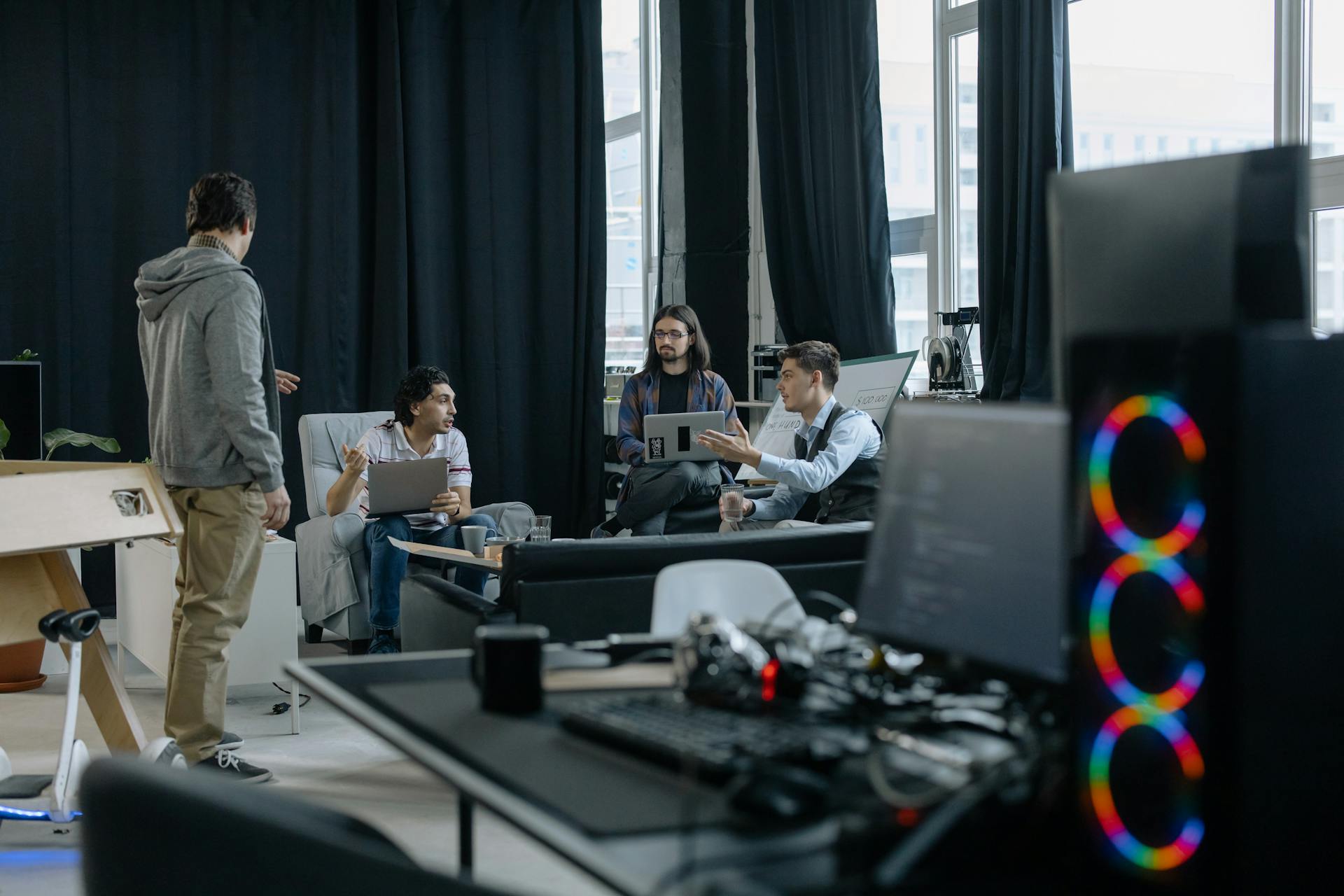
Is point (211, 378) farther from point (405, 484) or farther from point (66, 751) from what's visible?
point (405, 484)

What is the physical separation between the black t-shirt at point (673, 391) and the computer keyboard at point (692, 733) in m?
4.03

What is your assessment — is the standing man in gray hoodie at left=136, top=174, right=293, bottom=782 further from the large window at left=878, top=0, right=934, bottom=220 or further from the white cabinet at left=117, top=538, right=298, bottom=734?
the large window at left=878, top=0, right=934, bottom=220

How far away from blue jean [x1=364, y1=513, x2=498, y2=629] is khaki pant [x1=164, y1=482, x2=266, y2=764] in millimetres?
1135

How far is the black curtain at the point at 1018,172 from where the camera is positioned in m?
4.35

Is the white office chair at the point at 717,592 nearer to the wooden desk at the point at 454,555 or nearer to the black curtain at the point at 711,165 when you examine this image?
the wooden desk at the point at 454,555

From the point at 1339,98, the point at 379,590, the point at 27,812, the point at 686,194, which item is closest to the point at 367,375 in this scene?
the point at 686,194

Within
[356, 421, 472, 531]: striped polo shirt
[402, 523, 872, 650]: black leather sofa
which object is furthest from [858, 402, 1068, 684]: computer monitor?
[356, 421, 472, 531]: striped polo shirt

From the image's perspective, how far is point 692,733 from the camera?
3.66ft

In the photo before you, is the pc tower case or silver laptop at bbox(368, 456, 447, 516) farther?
silver laptop at bbox(368, 456, 447, 516)

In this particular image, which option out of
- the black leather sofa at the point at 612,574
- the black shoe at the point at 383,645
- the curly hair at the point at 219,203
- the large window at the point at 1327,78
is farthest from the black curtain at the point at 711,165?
the curly hair at the point at 219,203

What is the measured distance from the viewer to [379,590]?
4.32 meters

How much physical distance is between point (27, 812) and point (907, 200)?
4.10 metres

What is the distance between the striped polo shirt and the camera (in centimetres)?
452

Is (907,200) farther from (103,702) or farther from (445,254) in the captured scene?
(103,702)
